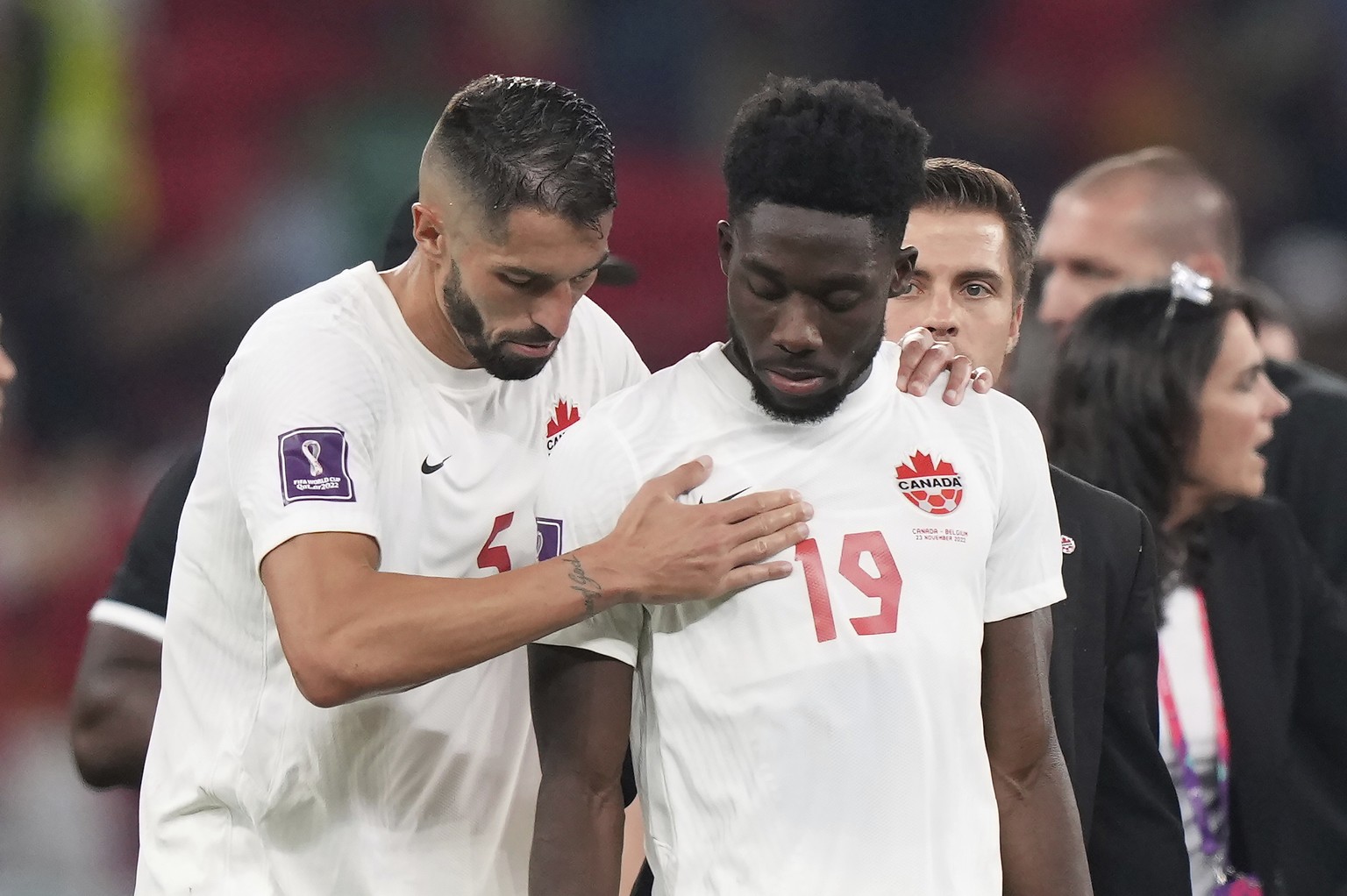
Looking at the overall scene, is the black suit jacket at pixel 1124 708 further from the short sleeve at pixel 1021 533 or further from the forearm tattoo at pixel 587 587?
the forearm tattoo at pixel 587 587

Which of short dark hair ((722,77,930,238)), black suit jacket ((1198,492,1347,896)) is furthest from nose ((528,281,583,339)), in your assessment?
black suit jacket ((1198,492,1347,896))

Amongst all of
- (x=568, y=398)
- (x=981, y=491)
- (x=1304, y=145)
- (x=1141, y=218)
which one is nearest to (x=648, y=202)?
(x=1141, y=218)

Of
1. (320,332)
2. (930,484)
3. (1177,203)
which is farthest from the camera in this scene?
(1177,203)

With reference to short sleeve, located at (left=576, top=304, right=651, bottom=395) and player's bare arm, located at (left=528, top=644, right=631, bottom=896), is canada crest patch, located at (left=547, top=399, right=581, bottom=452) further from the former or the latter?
player's bare arm, located at (left=528, top=644, right=631, bottom=896)

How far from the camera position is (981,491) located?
2100 millimetres

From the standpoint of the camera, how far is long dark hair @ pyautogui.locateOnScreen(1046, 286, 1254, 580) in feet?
12.1

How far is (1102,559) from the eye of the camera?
2783 millimetres

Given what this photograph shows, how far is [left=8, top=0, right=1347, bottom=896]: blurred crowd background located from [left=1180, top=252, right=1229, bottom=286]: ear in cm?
108

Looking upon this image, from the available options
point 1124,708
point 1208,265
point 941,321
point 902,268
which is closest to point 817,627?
point 902,268

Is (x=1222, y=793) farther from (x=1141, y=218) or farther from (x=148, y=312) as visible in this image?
(x=148, y=312)

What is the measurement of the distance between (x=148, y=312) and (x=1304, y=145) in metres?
4.53

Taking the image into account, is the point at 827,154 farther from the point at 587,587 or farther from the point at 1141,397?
the point at 1141,397

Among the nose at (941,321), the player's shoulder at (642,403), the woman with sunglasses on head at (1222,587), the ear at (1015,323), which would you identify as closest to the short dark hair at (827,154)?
the player's shoulder at (642,403)

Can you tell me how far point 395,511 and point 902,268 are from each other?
749 millimetres
